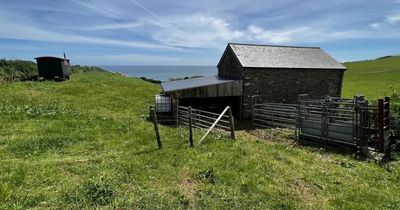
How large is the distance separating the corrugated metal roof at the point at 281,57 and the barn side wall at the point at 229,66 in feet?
1.60

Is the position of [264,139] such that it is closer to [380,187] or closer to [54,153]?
[380,187]

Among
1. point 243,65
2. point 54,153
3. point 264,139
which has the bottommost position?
point 264,139

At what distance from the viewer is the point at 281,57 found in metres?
26.5

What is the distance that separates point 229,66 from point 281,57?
419 cm

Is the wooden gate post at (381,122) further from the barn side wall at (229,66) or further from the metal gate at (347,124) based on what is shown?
the barn side wall at (229,66)

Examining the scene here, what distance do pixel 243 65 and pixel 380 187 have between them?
49.1ft

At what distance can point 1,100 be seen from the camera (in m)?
22.4

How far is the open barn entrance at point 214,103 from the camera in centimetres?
2470

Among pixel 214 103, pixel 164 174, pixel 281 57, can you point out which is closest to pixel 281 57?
pixel 281 57

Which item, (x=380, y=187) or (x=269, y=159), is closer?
(x=380, y=187)

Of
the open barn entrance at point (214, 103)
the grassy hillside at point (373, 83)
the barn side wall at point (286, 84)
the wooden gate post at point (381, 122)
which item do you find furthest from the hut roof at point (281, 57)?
the wooden gate post at point (381, 122)

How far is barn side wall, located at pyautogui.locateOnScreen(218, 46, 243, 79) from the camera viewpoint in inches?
976

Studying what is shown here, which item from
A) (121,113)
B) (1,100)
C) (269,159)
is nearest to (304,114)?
(269,159)

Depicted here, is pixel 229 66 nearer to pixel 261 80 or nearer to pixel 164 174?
pixel 261 80
